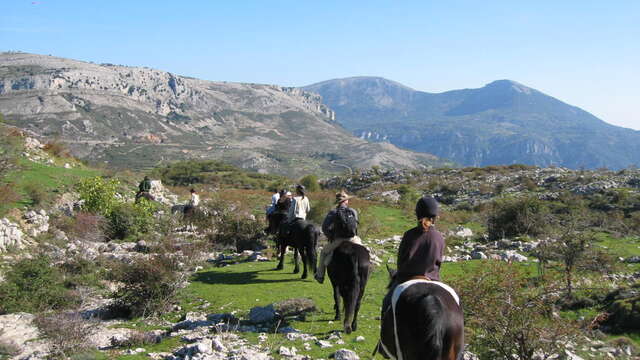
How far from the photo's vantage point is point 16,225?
18188mm

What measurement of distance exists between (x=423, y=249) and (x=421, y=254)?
75 mm

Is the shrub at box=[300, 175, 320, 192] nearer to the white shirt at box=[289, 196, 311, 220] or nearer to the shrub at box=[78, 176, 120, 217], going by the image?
the shrub at box=[78, 176, 120, 217]

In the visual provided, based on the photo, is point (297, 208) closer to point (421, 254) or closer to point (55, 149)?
point (421, 254)

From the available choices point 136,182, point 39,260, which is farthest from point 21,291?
point 136,182

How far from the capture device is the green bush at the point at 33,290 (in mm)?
11320

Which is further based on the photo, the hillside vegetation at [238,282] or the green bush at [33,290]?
the green bush at [33,290]

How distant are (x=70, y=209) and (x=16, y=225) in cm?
419

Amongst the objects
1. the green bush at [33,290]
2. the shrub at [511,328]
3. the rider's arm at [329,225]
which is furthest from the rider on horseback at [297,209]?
the shrub at [511,328]

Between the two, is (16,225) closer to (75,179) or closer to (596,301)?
(75,179)

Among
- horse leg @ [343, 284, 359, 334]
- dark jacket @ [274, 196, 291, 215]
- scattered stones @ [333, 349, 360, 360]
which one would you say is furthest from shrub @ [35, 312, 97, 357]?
dark jacket @ [274, 196, 291, 215]

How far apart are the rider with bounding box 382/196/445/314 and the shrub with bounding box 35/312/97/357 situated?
6130mm

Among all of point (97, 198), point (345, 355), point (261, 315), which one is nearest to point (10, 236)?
point (97, 198)

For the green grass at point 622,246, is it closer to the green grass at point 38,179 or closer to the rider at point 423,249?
the rider at point 423,249

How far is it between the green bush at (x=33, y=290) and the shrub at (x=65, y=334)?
11.3ft
